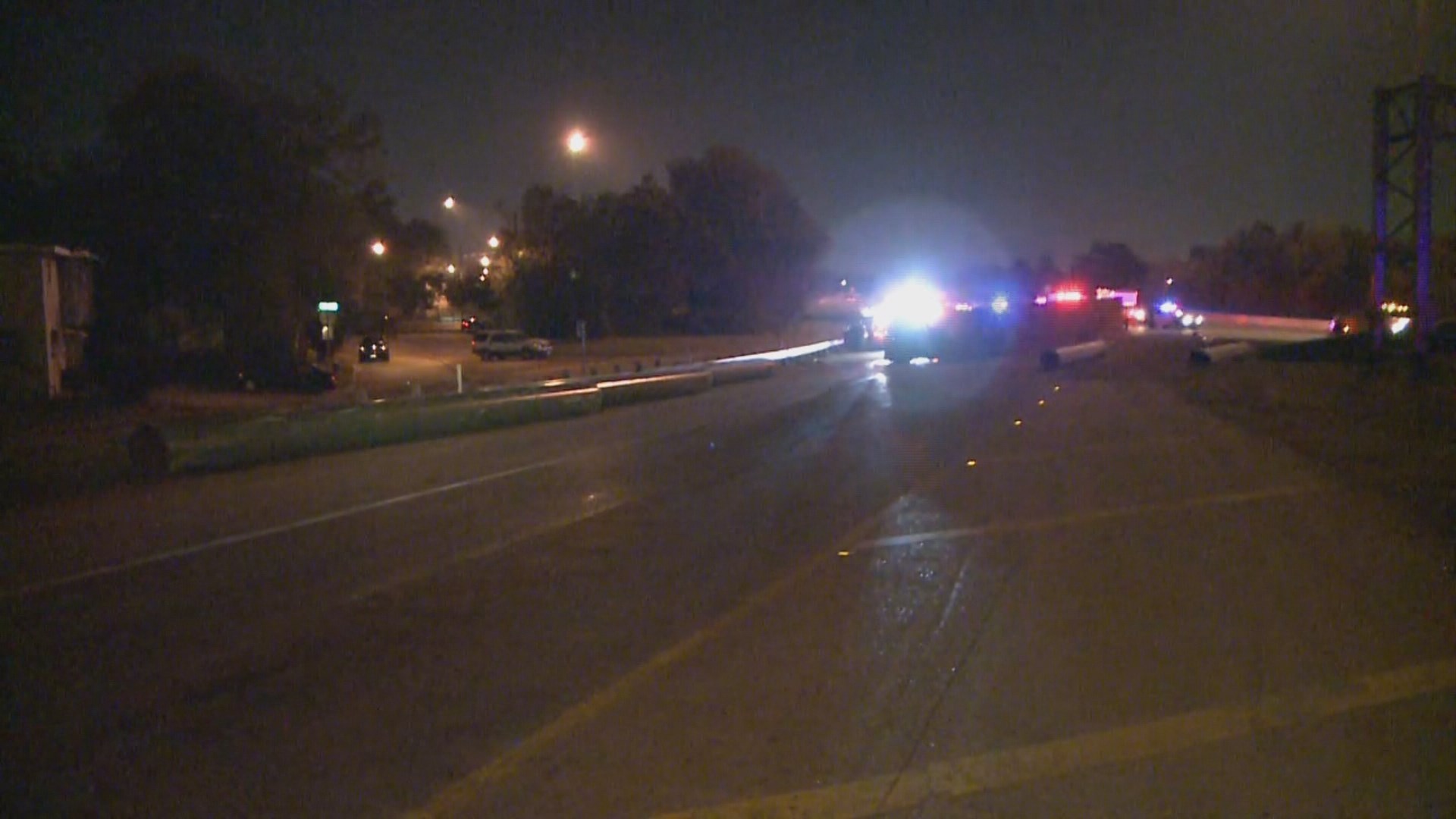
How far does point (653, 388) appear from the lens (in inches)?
1257

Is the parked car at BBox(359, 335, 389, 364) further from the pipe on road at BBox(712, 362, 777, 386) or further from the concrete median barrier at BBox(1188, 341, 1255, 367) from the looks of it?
the concrete median barrier at BBox(1188, 341, 1255, 367)

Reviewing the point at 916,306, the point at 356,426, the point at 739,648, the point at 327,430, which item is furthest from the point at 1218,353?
the point at 739,648

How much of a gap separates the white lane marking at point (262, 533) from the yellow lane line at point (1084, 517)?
18.2 feet

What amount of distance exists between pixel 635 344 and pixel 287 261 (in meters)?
30.3

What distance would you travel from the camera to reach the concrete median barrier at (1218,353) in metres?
37.1

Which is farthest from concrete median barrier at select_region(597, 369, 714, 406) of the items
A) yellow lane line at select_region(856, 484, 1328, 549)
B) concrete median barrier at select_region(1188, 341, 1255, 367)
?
yellow lane line at select_region(856, 484, 1328, 549)

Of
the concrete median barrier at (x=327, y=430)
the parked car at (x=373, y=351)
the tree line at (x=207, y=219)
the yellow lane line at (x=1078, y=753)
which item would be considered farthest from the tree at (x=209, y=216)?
the yellow lane line at (x=1078, y=753)

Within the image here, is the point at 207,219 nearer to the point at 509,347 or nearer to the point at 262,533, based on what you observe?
the point at 509,347

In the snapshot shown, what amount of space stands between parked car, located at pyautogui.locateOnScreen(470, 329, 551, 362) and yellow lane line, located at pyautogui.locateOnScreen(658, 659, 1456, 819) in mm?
63837

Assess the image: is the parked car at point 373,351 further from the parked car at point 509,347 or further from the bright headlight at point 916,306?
the bright headlight at point 916,306

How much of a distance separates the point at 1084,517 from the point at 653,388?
60.5ft

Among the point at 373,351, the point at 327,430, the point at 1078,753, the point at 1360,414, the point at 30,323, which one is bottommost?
the point at 1078,753

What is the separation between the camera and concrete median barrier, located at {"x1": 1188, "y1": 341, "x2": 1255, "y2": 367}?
1459 inches

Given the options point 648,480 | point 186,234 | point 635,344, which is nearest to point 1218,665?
point 648,480
